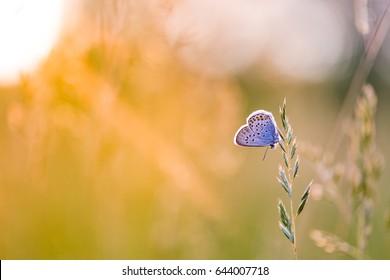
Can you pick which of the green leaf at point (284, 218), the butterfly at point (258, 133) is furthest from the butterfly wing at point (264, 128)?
the green leaf at point (284, 218)

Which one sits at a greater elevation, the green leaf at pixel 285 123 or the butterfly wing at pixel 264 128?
the butterfly wing at pixel 264 128

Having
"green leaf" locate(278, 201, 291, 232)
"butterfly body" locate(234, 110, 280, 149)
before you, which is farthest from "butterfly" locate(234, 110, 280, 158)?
"green leaf" locate(278, 201, 291, 232)

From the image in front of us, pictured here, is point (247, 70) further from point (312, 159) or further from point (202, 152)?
point (312, 159)

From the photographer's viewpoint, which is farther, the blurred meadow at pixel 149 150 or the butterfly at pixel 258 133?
the blurred meadow at pixel 149 150

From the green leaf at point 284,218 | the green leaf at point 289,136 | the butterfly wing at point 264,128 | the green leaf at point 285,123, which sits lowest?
the green leaf at point 284,218

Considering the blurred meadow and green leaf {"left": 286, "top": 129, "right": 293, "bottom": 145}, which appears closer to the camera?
green leaf {"left": 286, "top": 129, "right": 293, "bottom": 145}

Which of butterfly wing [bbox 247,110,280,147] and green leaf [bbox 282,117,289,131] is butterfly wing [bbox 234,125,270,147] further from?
green leaf [bbox 282,117,289,131]

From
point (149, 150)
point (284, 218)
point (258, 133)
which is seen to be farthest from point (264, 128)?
point (149, 150)

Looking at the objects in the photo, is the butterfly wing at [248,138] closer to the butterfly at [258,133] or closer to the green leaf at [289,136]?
the butterfly at [258,133]
